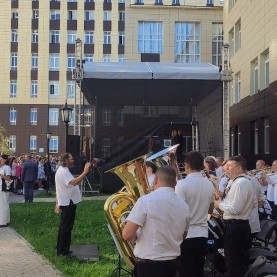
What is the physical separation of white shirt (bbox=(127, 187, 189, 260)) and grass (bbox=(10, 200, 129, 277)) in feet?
12.2

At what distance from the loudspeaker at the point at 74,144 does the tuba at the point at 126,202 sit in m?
14.7

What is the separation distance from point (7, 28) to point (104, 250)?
63.1 meters

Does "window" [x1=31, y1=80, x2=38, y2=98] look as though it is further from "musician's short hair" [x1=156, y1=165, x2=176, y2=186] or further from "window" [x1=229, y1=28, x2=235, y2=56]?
"musician's short hair" [x1=156, y1=165, x2=176, y2=186]

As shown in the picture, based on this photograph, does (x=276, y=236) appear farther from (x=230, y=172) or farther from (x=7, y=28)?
(x=7, y=28)

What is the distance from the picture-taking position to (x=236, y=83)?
3222cm

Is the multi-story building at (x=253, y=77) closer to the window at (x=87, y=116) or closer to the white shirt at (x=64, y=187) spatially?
the window at (x=87, y=116)

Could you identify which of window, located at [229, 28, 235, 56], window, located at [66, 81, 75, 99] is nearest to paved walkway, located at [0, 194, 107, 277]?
window, located at [229, 28, 235, 56]

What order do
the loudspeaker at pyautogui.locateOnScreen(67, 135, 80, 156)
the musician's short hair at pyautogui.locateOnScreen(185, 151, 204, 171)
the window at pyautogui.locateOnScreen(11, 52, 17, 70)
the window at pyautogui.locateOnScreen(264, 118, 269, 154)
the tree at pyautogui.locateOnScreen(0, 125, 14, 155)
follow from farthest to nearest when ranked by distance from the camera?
the window at pyautogui.locateOnScreen(11, 52, 17, 70) < the tree at pyautogui.locateOnScreen(0, 125, 14, 155) < the window at pyautogui.locateOnScreen(264, 118, 269, 154) < the loudspeaker at pyautogui.locateOnScreen(67, 135, 80, 156) < the musician's short hair at pyautogui.locateOnScreen(185, 151, 204, 171)

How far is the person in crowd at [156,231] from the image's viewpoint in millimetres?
5051

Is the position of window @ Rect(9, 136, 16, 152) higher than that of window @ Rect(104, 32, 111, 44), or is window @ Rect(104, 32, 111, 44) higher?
window @ Rect(104, 32, 111, 44)

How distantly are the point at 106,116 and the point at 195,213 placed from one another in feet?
51.4

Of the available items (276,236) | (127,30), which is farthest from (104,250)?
(127,30)

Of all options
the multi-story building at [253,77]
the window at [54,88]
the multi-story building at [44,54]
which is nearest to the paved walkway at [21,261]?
the multi-story building at [253,77]

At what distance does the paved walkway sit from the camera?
29.2 ft
